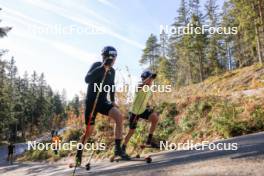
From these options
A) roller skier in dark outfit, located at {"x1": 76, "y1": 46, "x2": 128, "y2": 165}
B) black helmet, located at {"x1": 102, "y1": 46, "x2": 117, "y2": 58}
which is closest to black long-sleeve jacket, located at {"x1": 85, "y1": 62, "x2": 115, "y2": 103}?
roller skier in dark outfit, located at {"x1": 76, "y1": 46, "x2": 128, "y2": 165}

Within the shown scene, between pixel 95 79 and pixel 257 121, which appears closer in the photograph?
pixel 95 79

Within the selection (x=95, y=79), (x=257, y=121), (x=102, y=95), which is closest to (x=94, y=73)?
(x=95, y=79)

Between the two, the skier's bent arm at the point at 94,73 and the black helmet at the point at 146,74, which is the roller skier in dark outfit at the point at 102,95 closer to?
the skier's bent arm at the point at 94,73

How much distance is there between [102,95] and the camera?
6.71 m

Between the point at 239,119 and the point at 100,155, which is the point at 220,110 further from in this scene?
the point at 100,155

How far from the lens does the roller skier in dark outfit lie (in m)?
6.62

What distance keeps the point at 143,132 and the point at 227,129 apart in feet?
13.7

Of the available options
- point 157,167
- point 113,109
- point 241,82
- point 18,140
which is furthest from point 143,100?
point 18,140

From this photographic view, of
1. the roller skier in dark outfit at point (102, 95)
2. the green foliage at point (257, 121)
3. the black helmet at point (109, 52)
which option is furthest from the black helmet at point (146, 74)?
the green foliage at point (257, 121)

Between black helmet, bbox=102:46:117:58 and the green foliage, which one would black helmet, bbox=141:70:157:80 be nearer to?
black helmet, bbox=102:46:117:58

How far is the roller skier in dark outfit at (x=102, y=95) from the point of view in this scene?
21.7 feet

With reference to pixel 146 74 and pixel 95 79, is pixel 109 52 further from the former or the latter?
pixel 146 74

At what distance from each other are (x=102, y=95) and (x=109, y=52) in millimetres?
906

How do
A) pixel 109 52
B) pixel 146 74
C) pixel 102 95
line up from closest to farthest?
pixel 109 52, pixel 102 95, pixel 146 74
